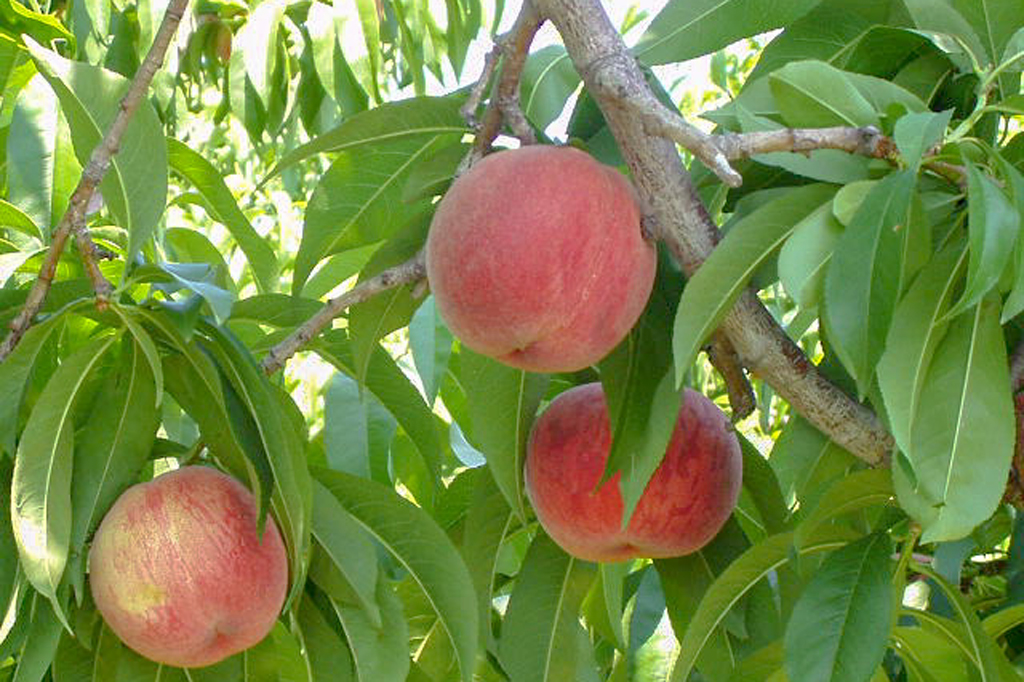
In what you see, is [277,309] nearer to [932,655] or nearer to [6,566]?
[6,566]

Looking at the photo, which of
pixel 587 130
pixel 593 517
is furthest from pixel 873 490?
pixel 587 130

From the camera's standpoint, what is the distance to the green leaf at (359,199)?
1.38m

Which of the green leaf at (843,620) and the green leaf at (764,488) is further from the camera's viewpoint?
the green leaf at (764,488)

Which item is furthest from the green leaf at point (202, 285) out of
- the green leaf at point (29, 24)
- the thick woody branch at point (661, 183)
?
the green leaf at point (29, 24)

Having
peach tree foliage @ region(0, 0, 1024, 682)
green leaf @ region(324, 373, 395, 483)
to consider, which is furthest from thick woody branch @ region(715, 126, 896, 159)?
green leaf @ region(324, 373, 395, 483)

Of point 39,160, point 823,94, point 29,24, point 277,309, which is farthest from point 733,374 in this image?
point 29,24

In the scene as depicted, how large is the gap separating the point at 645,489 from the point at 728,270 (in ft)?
1.03

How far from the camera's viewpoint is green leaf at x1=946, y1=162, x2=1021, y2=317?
3.04ft

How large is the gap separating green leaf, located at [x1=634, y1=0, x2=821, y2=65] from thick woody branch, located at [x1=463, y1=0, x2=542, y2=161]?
119 mm

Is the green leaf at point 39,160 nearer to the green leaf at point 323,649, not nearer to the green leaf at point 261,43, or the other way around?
the green leaf at point 323,649

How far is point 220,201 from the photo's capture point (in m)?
1.58

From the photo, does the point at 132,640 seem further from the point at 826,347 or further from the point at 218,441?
the point at 826,347

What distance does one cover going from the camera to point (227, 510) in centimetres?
125

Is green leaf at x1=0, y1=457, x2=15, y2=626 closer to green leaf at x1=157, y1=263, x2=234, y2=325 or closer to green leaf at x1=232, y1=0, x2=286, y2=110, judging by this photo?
green leaf at x1=157, y1=263, x2=234, y2=325
